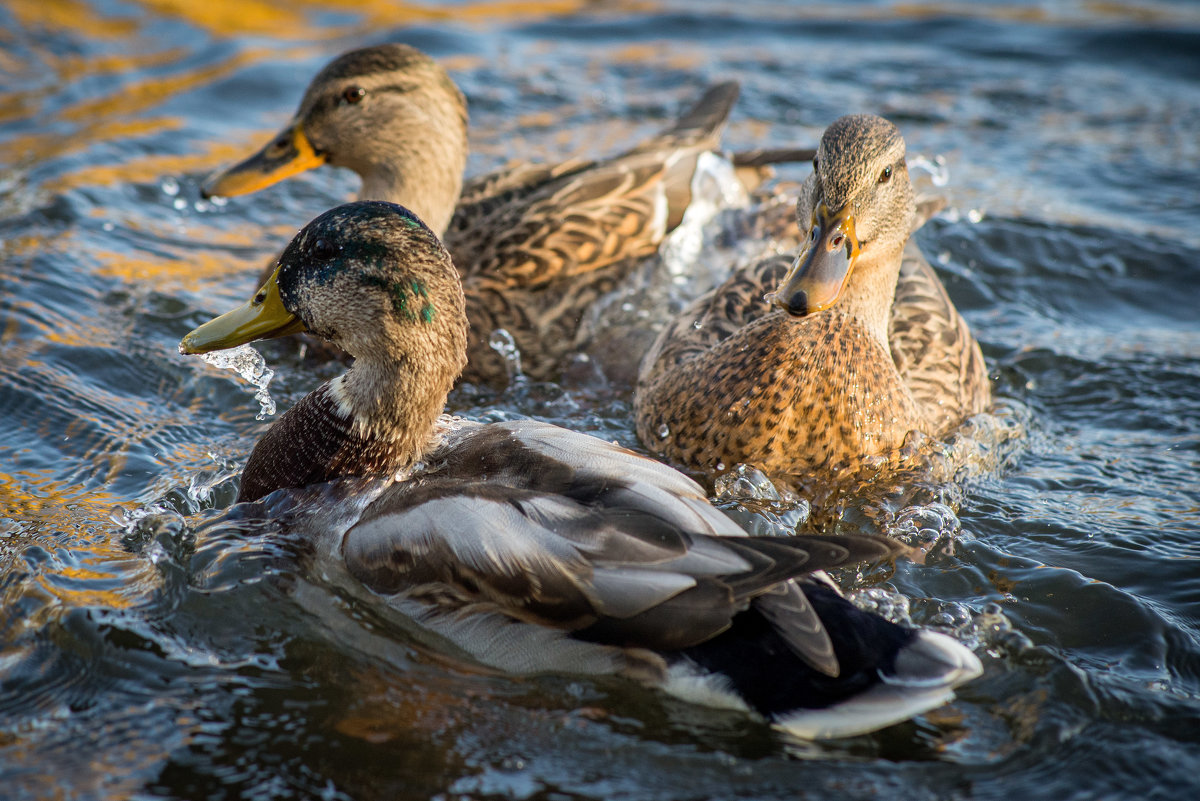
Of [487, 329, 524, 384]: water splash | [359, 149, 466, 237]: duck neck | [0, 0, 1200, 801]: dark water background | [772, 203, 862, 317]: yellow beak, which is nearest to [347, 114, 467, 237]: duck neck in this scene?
[359, 149, 466, 237]: duck neck

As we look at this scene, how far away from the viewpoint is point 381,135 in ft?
19.9

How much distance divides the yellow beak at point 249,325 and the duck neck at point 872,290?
2.10 metres

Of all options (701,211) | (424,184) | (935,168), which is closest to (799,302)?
(701,211)

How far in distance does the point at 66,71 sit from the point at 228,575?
6480mm

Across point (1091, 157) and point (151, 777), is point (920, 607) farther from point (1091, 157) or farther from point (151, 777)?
point (1091, 157)

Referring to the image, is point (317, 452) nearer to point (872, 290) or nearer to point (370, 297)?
point (370, 297)

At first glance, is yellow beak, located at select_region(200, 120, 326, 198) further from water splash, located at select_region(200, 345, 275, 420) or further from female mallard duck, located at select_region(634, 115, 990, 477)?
female mallard duck, located at select_region(634, 115, 990, 477)

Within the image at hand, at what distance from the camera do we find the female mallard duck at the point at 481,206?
5.86 meters

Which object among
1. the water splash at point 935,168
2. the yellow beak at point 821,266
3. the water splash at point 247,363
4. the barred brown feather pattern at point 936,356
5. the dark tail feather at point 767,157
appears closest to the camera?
the yellow beak at point 821,266

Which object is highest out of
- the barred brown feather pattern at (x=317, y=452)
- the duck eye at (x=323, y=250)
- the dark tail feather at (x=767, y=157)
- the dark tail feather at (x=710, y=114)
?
the dark tail feather at (x=710, y=114)

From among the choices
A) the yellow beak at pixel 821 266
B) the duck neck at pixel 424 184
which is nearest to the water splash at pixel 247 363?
the duck neck at pixel 424 184

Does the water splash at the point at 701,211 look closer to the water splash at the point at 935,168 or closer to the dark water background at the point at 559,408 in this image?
the dark water background at the point at 559,408

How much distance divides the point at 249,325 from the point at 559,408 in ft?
5.71

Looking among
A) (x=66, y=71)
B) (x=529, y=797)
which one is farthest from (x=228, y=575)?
(x=66, y=71)
